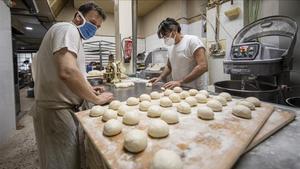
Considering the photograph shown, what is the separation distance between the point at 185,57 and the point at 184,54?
0.04 m

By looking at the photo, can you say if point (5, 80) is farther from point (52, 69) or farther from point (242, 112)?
point (242, 112)

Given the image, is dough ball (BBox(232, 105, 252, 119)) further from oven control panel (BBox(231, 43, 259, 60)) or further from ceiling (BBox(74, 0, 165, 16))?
ceiling (BBox(74, 0, 165, 16))

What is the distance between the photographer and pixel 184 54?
2.08 meters

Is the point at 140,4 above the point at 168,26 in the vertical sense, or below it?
above

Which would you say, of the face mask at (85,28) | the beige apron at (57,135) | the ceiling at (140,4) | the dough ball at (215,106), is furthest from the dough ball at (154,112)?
the ceiling at (140,4)

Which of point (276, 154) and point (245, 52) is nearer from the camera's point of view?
point (276, 154)

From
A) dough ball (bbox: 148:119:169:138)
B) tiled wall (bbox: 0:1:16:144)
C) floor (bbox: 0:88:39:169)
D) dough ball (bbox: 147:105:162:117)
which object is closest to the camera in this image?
dough ball (bbox: 148:119:169:138)

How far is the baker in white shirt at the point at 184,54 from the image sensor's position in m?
1.92

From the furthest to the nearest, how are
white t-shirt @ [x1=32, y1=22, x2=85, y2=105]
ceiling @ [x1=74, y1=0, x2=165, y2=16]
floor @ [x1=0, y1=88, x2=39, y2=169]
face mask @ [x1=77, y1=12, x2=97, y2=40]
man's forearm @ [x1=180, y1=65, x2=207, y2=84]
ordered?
ceiling @ [x1=74, y1=0, x2=165, y2=16], floor @ [x1=0, y1=88, x2=39, y2=169], man's forearm @ [x1=180, y1=65, x2=207, y2=84], face mask @ [x1=77, y1=12, x2=97, y2=40], white t-shirt @ [x1=32, y1=22, x2=85, y2=105]

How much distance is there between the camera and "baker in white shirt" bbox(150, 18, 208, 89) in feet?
6.31

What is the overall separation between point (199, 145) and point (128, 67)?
8.72 feet

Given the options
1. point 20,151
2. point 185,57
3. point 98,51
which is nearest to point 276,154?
point 185,57

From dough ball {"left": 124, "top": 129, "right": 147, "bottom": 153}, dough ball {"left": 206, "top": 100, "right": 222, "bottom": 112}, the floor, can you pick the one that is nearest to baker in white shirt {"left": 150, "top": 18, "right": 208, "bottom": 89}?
dough ball {"left": 206, "top": 100, "right": 222, "bottom": 112}

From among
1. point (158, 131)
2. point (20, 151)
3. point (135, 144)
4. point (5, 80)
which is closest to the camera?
point (135, 144)
